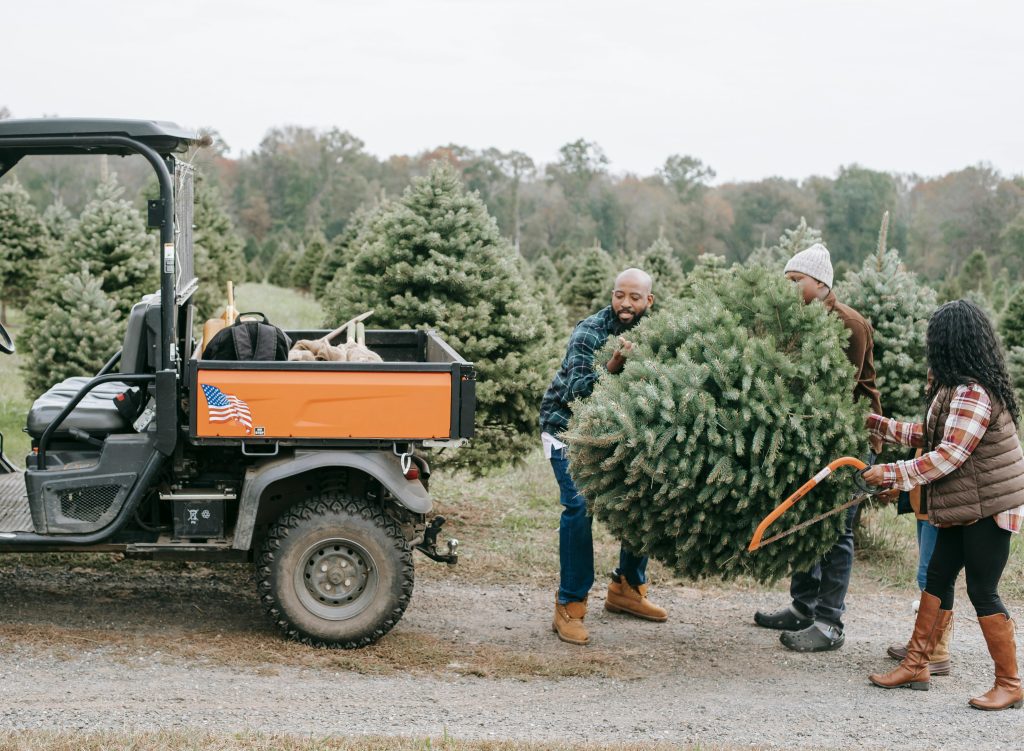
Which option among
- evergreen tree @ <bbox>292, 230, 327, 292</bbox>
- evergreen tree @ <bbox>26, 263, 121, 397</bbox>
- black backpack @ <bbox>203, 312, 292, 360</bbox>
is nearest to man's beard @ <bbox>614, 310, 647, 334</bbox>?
black backpack @ <bbox>203, 312, 292, 360</bbox>

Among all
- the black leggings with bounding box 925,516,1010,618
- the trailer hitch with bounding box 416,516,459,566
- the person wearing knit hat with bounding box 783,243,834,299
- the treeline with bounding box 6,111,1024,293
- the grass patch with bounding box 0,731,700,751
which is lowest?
the grass patch with bounding box 0,731,700,751

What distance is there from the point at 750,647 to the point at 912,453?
232 centimetres

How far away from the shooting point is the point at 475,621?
6723 millimetres

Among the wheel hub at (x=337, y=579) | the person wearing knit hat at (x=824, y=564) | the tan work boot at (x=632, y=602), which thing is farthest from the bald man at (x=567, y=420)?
the wheel hub at (x=337, y=579)

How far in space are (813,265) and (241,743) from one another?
3.80 m

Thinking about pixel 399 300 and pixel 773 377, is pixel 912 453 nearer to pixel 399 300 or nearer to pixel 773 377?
pixel 773 377

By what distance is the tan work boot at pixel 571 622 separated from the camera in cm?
632

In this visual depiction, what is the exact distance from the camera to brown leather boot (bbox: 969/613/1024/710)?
5352 mm

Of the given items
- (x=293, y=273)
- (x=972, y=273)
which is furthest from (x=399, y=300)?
(x=293, y=273)

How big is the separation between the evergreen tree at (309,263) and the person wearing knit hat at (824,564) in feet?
112

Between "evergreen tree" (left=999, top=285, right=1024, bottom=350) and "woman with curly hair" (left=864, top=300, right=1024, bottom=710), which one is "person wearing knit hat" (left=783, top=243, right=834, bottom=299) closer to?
"woman with curly hair" (left=864, top=300, right=1024, bottom=710)

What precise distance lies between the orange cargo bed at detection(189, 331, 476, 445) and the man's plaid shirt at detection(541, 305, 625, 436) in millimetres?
751

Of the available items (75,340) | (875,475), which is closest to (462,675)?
(875,475)

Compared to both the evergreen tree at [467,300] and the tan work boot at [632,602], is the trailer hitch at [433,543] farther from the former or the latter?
the evergreen tree at [467,300]
